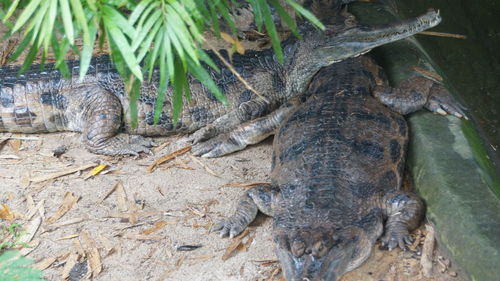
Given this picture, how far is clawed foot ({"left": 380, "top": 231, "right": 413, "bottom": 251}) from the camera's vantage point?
353 centimetres

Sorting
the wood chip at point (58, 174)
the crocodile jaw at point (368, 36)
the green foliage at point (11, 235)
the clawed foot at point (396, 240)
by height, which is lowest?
the clawed foot at point (396, 240)

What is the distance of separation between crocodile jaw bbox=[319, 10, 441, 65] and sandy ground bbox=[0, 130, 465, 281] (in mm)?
887

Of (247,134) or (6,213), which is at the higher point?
(6,213)

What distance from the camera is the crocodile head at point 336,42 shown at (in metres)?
4.50

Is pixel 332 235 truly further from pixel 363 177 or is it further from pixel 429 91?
pixel 429 91

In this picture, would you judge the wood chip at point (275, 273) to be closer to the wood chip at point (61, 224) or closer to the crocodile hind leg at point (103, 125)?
the wood chip at point (61, 224)

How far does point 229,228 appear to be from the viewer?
149 inches

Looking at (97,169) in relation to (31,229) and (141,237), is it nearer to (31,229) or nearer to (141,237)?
(31,229)

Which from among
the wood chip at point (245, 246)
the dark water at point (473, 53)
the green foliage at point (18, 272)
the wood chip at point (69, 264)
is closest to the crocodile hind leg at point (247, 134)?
the wood chip at point (245, 246)

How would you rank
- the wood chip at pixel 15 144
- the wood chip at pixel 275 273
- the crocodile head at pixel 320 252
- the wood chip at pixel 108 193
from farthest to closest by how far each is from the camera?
the wood chip at pixel 15 144 < the wood chip at pixel 108 193 < the wood chip at pixel 275 273 < the crocodile head at pixel 320 252

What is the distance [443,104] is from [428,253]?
1265mm

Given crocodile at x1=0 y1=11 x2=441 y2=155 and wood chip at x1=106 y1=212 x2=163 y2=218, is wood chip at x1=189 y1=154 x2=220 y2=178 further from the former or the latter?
wood chip at x1=106 y1=212 x2=163 y2=218

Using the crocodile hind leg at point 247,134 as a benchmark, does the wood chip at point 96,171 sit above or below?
above

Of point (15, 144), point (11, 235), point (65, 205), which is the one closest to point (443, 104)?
point (65, 205)
